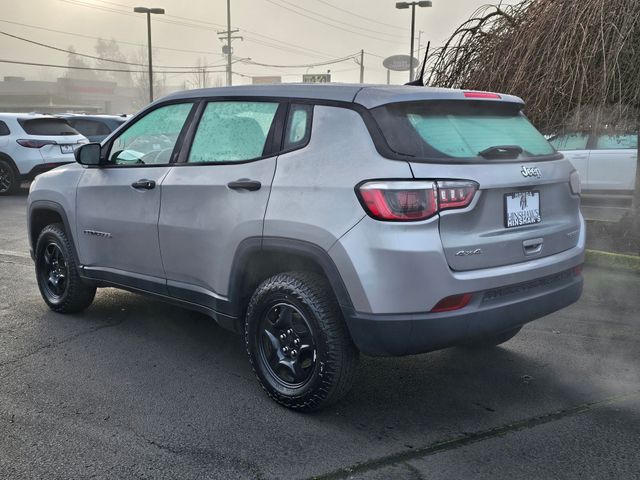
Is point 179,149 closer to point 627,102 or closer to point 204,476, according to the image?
point 204,476

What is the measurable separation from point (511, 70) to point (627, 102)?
1405 mm

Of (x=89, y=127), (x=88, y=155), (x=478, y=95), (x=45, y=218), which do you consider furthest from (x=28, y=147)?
(x=478, y=95)

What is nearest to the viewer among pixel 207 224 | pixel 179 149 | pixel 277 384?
pixel 277 384

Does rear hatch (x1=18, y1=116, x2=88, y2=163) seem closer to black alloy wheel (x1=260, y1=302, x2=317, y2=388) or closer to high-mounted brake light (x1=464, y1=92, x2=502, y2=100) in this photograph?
black alloy wheel (x1=260, y1=302, x2=317, y2=388)

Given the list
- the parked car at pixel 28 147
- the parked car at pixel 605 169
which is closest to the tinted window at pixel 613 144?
the parked car at pixel 605 169

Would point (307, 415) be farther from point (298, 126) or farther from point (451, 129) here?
point (451, 129)

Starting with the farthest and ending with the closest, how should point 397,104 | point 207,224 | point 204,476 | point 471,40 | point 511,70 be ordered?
point 471,40
point 511,70
point 207,224
point 397,104
point 204,476

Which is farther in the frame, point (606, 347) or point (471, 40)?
point (471, 40)

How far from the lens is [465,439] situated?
327 cm

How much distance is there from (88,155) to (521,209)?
299 cm

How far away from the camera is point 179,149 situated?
426cm

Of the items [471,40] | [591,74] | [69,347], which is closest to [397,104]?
[69,347]

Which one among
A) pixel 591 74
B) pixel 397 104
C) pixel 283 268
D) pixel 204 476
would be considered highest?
pixel 591 74

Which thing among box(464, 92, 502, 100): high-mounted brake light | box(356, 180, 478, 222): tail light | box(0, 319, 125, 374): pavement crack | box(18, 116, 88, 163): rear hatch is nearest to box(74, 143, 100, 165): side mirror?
box(0, 319, 125, 374): pavement crack
